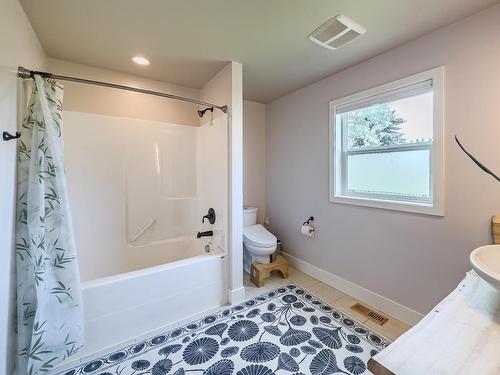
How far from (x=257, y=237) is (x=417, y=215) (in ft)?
4.98

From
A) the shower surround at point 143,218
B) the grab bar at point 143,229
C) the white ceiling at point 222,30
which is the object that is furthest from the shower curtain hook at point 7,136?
the grab bar at point 143,229

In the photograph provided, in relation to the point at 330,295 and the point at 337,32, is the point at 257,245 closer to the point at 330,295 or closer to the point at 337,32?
the point at 330,295

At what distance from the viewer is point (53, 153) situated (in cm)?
139

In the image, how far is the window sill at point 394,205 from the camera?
64.6 inches

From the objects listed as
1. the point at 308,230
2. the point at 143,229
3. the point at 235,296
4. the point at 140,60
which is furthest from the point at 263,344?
the point at 140,60

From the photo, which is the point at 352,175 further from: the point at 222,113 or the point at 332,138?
the point at 222,113

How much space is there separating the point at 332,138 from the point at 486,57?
116 cm

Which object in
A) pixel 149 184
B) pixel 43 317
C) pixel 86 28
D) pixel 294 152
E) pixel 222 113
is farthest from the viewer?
pixel 294 152

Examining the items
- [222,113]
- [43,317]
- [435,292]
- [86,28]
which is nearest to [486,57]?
[435,292]

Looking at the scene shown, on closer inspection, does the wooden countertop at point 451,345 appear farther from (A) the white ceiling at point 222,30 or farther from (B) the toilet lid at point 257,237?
(B) the toilet lid at point 257,237

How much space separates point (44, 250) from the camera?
4.46ft

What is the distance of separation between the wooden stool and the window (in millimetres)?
987

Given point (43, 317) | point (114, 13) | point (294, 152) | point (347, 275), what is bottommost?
point (347, 275)

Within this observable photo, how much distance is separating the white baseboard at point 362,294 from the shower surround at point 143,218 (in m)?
1.12
